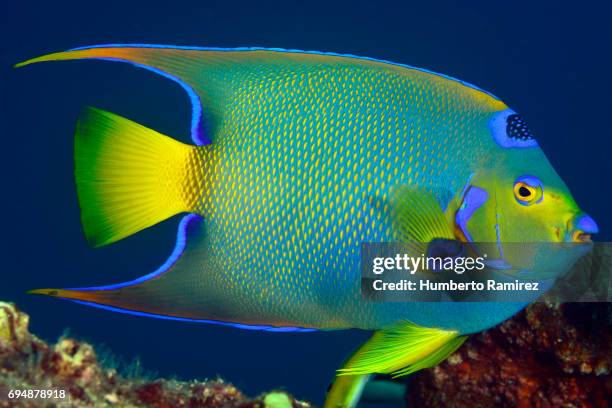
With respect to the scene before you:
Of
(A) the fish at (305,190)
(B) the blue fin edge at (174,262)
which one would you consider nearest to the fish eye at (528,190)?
(A) the fish at (305,190)

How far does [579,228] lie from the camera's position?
4.25ft

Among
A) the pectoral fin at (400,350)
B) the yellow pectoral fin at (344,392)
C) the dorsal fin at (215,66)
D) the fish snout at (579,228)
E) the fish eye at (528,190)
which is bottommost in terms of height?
the yellow pectoral fin at (344,392)

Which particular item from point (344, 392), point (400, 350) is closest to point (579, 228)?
point (400, 350)

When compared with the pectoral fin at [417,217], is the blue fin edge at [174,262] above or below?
below

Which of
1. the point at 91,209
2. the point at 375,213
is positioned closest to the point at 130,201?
the point at 91,209

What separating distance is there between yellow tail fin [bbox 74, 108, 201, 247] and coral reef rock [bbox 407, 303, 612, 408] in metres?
1.59

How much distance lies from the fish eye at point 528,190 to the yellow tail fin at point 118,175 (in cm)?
88

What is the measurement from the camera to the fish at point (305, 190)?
4.29 ft

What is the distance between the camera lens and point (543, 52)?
35812 millimetres

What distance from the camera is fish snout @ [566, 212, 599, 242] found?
4.24 feet

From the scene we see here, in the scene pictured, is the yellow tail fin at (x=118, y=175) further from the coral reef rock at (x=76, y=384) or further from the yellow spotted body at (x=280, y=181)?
the coral reef rock at (x=76, y=384)

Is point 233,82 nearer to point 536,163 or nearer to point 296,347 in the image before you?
point 536,163

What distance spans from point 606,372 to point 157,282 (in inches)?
68.7

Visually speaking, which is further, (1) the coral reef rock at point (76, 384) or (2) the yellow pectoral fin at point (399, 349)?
(1) the coral reef rock at point (76, 384)
